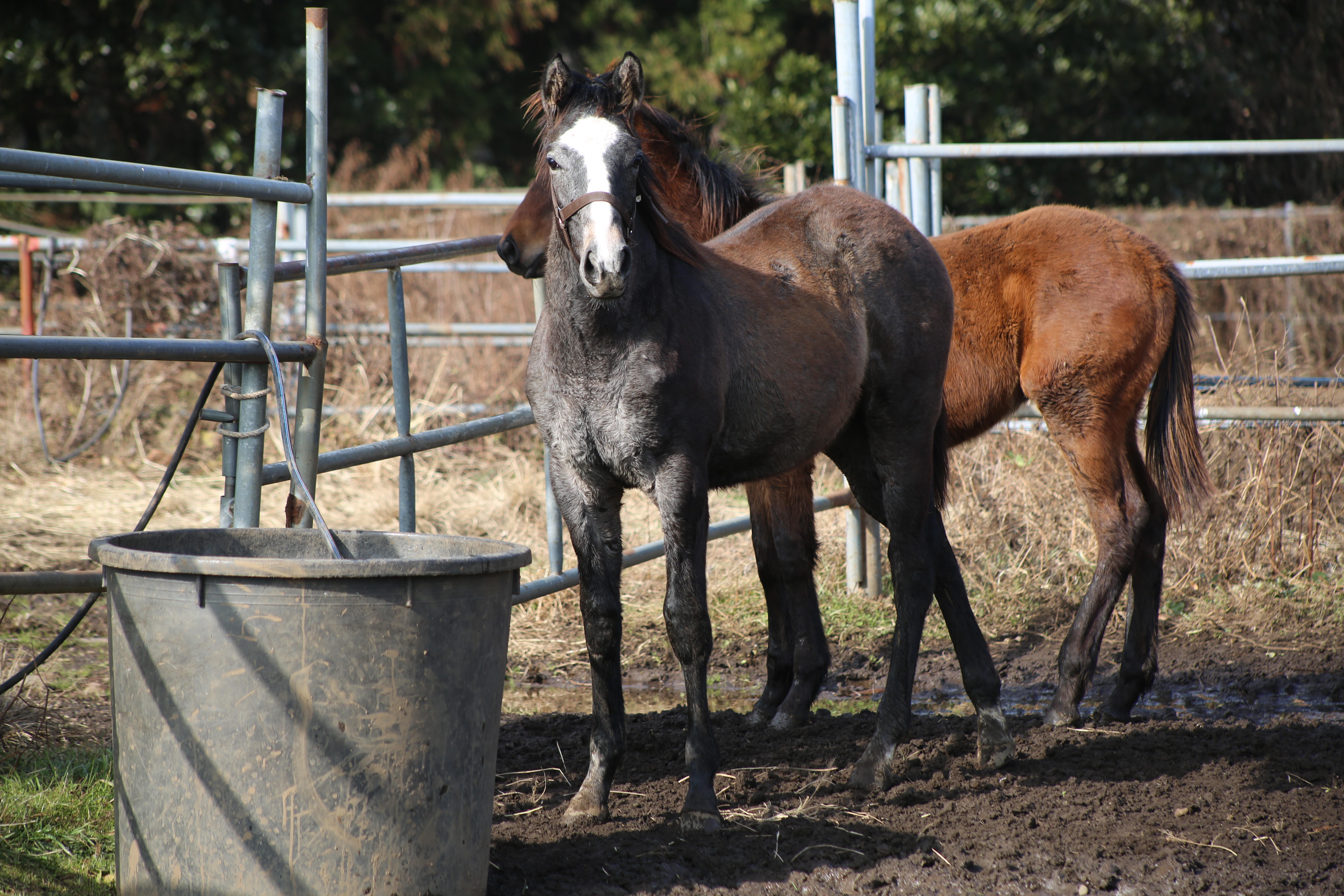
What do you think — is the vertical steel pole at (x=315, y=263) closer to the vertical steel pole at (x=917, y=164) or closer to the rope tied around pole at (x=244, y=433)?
the rope tied around pole at (x=244, y=433)

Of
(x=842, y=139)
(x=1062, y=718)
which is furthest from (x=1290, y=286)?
(x=1062, y=718)

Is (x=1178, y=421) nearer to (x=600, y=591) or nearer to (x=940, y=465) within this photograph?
(x=940, y=465)

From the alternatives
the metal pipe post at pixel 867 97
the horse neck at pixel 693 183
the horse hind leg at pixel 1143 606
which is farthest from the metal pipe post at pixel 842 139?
the horse hind leg at pixel 1143 606

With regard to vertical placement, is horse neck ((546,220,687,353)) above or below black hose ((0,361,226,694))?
above

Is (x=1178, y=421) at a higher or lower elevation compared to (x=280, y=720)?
higher

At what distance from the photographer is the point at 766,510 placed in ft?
13.9

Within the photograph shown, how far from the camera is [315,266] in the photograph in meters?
3.03

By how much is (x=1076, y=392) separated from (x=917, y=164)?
175 cm

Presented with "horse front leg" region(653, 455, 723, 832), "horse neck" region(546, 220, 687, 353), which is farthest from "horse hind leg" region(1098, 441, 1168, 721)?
"horse neck" region(546, 220, 687, 353)

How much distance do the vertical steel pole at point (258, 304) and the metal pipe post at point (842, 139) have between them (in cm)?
282

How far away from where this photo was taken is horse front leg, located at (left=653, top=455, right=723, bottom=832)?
115 inches

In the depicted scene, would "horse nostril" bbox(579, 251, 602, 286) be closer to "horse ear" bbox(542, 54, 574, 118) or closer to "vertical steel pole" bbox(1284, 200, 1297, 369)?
"horse ear" bbox(542, 54, 574, 118)

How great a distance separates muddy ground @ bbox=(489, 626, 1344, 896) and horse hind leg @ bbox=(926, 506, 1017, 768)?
9 centimetres

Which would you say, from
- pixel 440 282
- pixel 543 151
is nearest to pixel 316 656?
pixel 543 151
